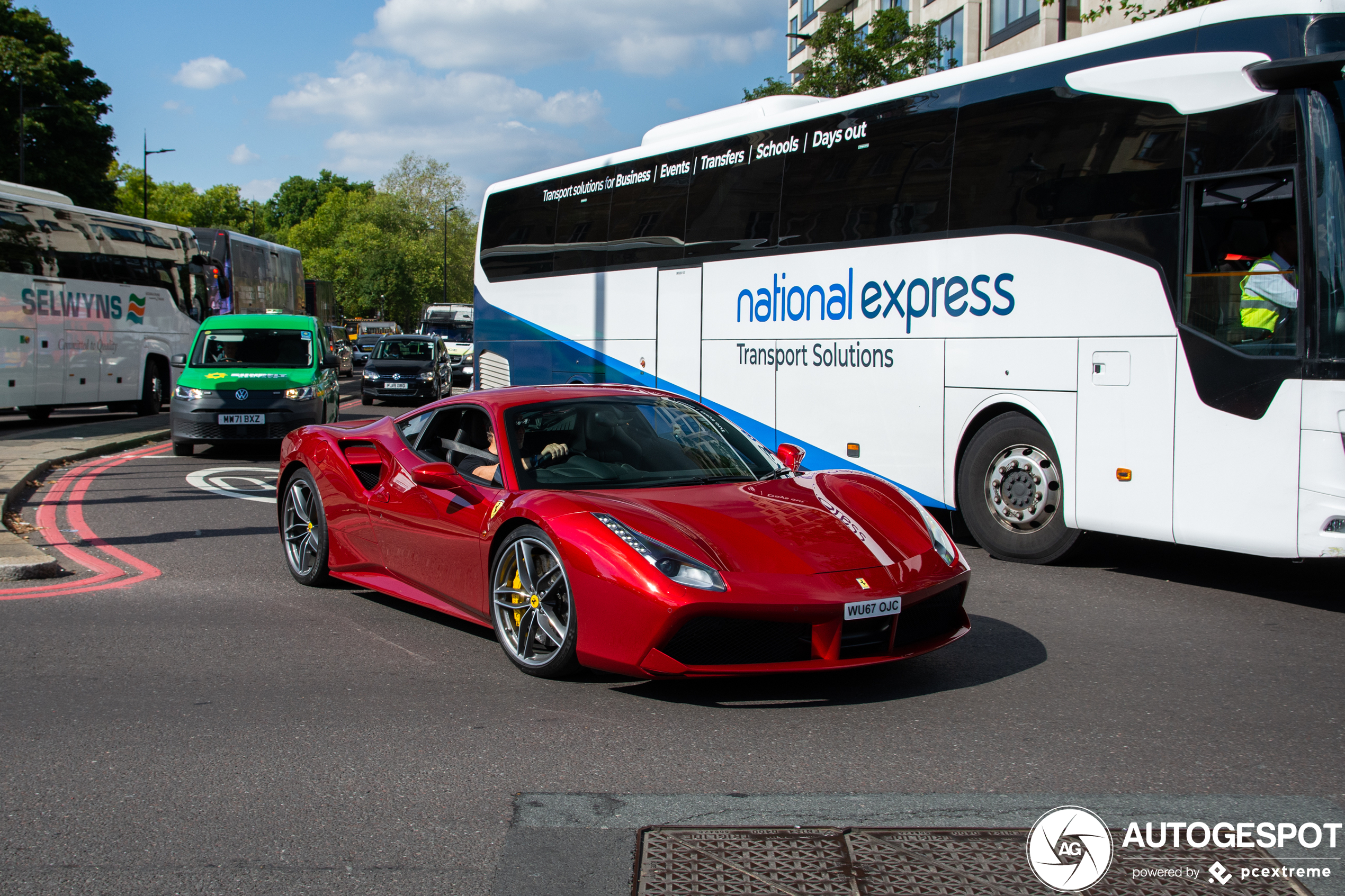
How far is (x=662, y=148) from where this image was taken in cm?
1216

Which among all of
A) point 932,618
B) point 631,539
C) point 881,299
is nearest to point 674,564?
point 631,539

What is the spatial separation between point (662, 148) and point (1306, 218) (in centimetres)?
708

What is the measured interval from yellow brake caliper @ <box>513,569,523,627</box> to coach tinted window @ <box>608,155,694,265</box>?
22.8ft

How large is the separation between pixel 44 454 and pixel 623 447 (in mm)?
11361

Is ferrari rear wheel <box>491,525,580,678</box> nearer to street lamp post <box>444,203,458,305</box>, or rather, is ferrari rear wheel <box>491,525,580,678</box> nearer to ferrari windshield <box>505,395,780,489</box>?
ferrari windshield <box>505,395,780,489</box>

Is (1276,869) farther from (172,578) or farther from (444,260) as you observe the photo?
(444,260)

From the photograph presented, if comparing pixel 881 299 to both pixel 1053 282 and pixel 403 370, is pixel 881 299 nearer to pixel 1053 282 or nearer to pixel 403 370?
pixel 1053 282

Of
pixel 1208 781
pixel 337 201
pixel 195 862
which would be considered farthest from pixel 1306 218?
pixel 337 201

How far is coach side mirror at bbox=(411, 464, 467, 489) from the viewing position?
5.52 metres

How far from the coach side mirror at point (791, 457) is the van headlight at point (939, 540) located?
74 centimetres

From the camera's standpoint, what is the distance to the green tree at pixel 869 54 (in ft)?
83.1

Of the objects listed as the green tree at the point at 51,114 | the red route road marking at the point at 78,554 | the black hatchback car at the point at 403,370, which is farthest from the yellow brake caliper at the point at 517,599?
the green tree at the point at 51,114

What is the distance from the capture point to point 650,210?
12.1m

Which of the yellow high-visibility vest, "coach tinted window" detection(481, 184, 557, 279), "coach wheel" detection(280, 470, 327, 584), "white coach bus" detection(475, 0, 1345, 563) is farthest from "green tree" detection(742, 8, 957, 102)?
"coach wheel" detection(280, 470, 327, 584)
